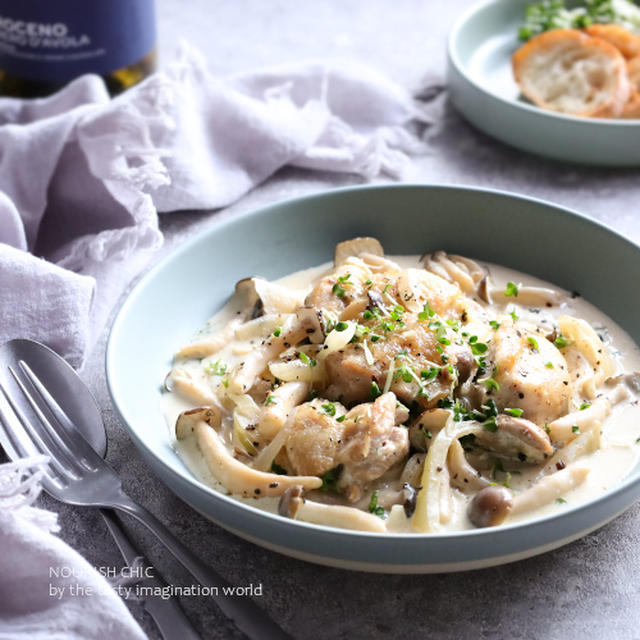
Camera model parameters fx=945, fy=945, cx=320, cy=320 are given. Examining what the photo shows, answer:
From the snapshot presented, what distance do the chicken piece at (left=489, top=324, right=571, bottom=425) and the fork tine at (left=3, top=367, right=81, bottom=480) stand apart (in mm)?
1137

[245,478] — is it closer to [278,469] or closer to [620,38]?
[278,469]

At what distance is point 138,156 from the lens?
3602mm

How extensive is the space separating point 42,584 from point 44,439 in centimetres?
46

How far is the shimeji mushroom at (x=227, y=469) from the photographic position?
7.59 feet

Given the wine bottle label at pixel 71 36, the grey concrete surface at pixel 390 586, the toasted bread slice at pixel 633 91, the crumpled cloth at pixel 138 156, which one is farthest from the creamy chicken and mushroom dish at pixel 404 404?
the wine bottle label at pixel 71 36

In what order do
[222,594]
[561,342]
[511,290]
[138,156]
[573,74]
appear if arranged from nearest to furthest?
[222,594] → [561,342] → [511,290] → [138,156] → [573,74]

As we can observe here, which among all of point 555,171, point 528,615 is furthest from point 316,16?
point 528,615

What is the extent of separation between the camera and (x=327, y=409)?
2.46 m

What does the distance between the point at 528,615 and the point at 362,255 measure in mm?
1400

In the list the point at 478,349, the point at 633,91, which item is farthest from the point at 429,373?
the point at 633,91

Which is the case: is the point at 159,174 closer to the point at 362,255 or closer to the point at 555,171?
the point at 362,255

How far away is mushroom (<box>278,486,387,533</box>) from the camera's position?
7.20 ft

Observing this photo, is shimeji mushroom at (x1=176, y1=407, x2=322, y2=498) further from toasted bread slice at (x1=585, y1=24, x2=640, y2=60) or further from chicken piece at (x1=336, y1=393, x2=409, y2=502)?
toasted bread slice at (x1=585, y1=24, x2=640, y2=60)

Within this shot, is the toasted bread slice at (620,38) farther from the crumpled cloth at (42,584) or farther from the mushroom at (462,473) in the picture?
the crumpled cloth at (42,584)
